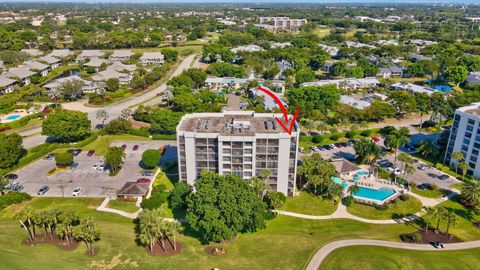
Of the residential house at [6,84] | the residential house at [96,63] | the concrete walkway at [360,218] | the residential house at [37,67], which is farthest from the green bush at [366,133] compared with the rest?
the residential house at [37,67]

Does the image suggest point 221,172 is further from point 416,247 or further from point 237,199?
point 416,247

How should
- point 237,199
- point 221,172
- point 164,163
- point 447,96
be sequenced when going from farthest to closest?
point 447,96 < point 164,163 < point 221,172 < point 237,199

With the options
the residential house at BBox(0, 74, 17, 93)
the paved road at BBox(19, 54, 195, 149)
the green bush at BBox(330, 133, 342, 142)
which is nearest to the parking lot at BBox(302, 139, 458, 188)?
the green bush at BBox(330, 133, 342, 142)

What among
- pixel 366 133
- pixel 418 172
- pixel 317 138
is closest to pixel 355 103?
pixel 366 133

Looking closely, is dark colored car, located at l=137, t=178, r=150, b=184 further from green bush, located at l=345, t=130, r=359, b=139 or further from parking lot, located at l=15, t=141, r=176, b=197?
green bush, located at l=345, t=130, r=359, b=139

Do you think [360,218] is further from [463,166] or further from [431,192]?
[463,166]

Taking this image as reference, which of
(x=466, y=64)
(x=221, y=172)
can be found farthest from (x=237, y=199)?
(x=466, y=64)

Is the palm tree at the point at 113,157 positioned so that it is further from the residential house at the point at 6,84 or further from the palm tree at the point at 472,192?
the residential house at the point at 6,84
